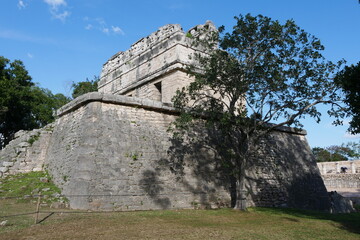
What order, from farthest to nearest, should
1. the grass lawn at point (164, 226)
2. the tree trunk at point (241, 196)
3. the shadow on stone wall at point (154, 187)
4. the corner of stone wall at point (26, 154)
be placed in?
the corner of stone wall at point (26, 154) → the tree trunk at point (241, 196) → the shadow on stone wall at point (154, 187) → the grass lawn at point (164, 226)

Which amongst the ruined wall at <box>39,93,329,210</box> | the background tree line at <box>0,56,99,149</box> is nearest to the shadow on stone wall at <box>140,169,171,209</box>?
the ruined wall at <box>39,93,329,210</box>

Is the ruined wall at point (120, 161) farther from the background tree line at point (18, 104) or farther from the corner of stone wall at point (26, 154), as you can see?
the background tree line at point (18, 104)

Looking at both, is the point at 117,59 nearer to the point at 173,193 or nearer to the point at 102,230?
the point at 173,193

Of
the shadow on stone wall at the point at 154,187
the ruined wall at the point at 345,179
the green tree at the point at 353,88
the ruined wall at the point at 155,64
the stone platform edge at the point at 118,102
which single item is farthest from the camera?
the ruined wall at the point at 345,179

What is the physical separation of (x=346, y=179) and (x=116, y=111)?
948 inches

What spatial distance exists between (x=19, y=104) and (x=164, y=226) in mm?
16970

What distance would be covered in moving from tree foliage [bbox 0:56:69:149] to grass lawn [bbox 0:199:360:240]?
12.6m

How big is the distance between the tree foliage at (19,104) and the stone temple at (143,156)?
350 inches

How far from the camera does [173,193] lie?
8953mm

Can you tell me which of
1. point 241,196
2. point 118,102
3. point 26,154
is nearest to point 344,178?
point 241,196

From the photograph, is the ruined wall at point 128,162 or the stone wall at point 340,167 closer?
the ruined wall at point 128,162

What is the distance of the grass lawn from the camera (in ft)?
17.4

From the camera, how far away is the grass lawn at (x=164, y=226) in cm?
531

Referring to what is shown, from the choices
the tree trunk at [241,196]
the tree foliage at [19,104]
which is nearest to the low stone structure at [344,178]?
the tree trunk at [241,196]
